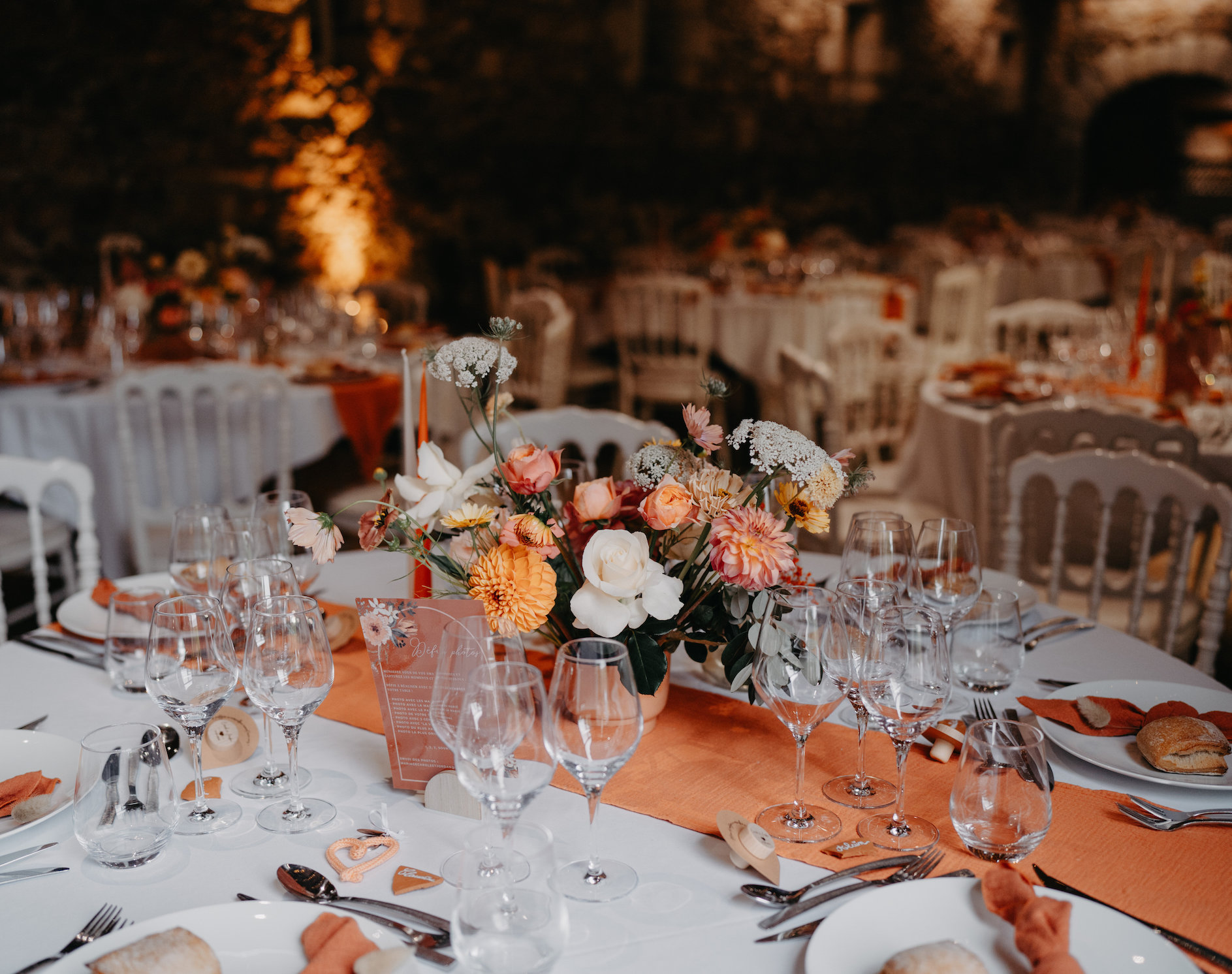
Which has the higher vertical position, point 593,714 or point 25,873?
point 593,714

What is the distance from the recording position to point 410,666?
3.30ft

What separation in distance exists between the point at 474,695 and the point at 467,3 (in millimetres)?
6871

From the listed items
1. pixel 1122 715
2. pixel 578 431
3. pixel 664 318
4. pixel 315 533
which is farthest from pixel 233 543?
pixel 664 318

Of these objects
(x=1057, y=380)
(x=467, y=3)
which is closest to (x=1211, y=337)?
(x=1057, y=380)

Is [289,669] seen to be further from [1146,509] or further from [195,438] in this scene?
[195,438]

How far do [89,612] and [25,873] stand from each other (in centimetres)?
69

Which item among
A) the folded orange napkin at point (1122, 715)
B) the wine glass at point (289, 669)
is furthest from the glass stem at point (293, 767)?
the folded orange napkin at point (1122, 715)

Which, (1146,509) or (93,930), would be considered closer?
(93,930)

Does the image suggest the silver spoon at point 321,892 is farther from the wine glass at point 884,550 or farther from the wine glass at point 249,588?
the wine glass at point 884,550

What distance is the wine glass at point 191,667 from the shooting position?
3.34 ft

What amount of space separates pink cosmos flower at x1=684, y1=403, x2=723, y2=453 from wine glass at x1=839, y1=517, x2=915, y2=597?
36 centimetres

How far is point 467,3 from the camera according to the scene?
6.74 meters

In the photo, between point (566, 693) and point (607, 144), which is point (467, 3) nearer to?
point (607, 144)

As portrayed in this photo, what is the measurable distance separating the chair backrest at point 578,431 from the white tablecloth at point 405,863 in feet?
3.57
